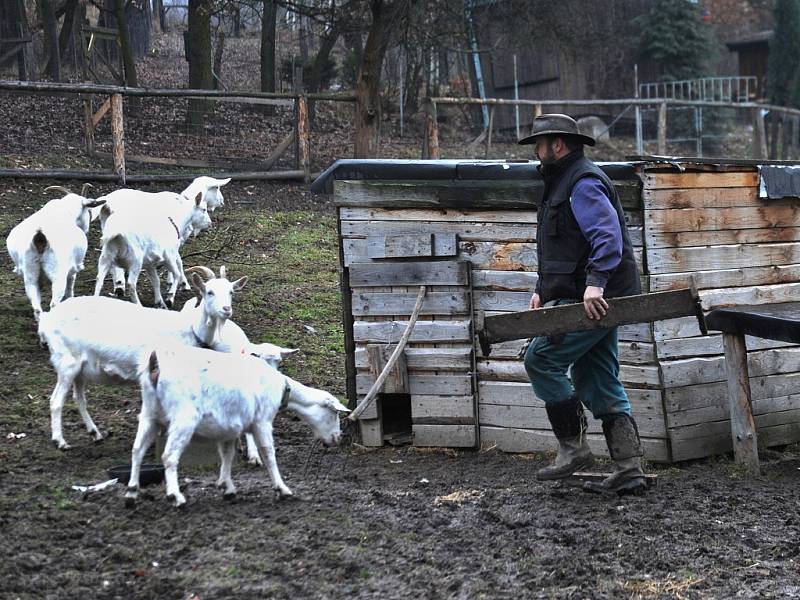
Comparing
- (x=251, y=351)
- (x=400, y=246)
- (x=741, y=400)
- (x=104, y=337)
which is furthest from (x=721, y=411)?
→ (x=104, y=337)

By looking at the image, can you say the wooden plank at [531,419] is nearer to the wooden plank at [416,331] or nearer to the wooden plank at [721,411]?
the wooden plank at [721,411]

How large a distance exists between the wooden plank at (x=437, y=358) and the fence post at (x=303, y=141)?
10.9 metres

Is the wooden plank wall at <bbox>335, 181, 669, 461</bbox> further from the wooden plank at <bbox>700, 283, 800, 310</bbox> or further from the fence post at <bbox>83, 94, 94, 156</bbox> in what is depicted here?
the fence post at <bbox>83, 94, 94, 156</bbox>

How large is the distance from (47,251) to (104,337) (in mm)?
2889

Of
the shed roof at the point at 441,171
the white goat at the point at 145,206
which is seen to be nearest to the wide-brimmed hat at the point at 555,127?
the shed roof at the point at 441,171

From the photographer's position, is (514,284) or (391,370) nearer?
(514,284)

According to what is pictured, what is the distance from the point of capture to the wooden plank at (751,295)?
7352 mm

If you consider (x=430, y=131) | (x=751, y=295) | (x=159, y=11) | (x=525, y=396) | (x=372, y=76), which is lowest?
(x=525, y=396)

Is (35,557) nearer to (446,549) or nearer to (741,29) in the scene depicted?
(446,549)

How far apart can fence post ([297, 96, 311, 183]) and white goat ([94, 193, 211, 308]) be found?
7.17 m

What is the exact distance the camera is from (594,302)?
571cm

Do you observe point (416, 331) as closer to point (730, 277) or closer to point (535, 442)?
point (535, 442)

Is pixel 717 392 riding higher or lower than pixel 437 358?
lower

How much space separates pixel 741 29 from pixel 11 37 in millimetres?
32825
